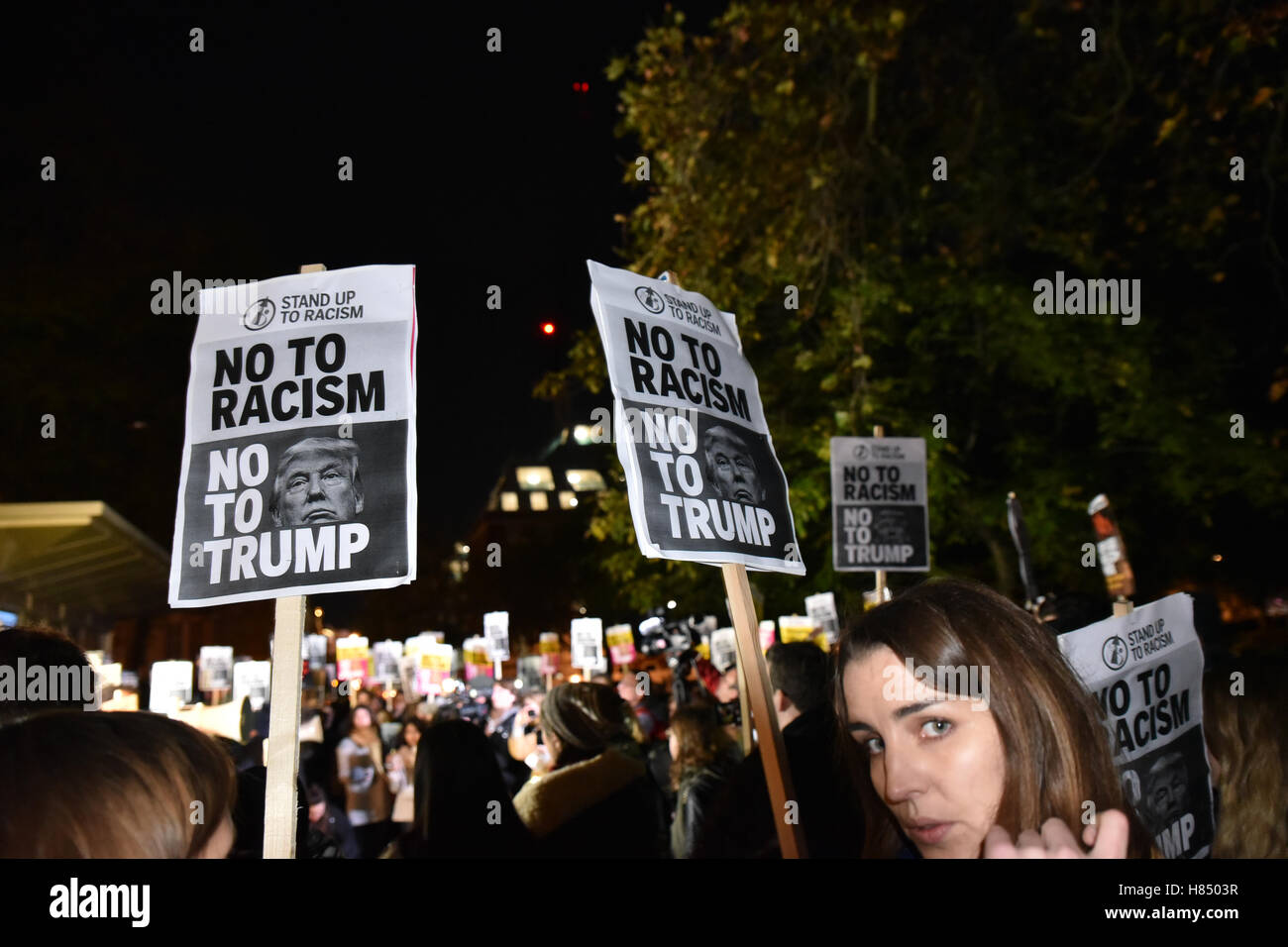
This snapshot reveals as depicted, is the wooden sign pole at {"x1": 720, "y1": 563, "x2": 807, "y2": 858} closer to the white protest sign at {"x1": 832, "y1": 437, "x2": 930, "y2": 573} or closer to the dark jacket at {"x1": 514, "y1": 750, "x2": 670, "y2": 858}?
the dark jacket at {"x1": 514, "y1": 750, "x2": 670, "y2": 858}

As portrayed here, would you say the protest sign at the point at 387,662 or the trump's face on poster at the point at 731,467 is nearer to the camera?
the trump's face on poster at the point at 731,467

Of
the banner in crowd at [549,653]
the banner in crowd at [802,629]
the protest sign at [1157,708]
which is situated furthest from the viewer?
the banner in crowd at [549,653]

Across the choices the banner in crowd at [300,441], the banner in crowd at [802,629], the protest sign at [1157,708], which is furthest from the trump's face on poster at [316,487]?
the banner in crowd at [802,629]

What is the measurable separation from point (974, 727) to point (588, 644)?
1282cm

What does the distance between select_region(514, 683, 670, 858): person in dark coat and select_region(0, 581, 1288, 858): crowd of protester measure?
10mm

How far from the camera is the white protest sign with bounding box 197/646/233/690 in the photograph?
13828 millimetres

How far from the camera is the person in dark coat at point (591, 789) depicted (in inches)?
191

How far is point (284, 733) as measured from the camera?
340 cm

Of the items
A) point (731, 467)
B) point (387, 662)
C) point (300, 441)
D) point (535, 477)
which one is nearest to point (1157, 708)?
point (731, 467)

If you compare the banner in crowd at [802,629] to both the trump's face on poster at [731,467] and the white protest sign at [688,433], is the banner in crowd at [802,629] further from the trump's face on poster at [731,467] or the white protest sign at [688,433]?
the trump's face on poster at [731,467]

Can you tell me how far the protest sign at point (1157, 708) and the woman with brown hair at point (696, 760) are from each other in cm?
241

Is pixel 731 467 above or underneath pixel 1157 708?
above

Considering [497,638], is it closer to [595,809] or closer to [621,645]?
[621,645]

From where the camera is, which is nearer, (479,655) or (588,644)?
(588,644)
